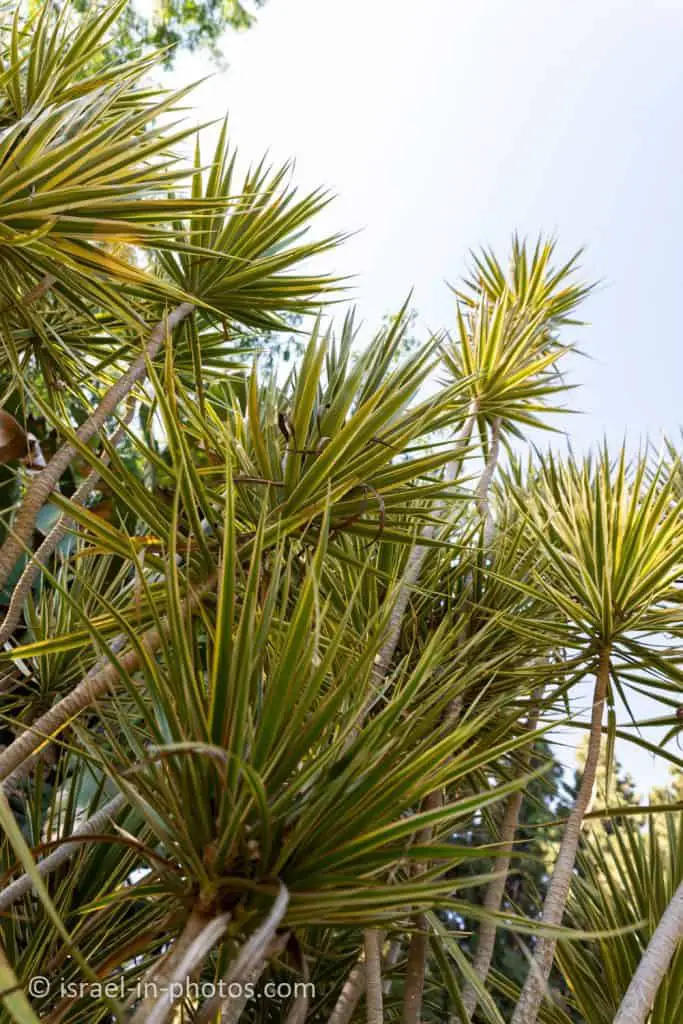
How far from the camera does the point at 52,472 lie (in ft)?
6.41

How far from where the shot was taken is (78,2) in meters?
7.29

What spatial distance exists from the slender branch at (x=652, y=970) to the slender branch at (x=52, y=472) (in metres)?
1.40

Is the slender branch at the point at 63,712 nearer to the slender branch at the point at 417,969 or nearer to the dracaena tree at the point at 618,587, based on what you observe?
the slender branch at the point at 417,969

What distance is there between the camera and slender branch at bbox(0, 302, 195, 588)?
184 cm

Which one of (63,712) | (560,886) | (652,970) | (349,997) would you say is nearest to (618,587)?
(560,886)

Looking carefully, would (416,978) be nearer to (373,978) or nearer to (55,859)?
(373,978)

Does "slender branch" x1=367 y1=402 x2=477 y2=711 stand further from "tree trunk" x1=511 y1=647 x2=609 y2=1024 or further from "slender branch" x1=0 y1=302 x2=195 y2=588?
"slender branch" x1=0 y1=302 x2=195 y2=588

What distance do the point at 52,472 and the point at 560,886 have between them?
56.1 inches

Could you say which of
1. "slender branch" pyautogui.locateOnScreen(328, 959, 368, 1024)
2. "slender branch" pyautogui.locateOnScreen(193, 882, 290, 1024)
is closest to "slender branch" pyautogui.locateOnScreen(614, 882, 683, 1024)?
"slender branch" pyautogui.locateOnScreen(328, 959, 368, 1024)

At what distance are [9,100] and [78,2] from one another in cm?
581

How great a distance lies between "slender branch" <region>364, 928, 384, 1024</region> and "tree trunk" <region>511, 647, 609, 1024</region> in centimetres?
26

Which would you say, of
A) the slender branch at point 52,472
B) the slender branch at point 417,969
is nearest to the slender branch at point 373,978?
the slender branch at point 417,969

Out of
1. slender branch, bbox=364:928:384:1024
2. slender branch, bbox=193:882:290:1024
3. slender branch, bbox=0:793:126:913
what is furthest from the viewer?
slender branch, bbox=364:928:384:1024

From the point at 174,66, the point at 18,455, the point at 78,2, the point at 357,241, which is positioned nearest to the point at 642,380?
the point at 357,241
